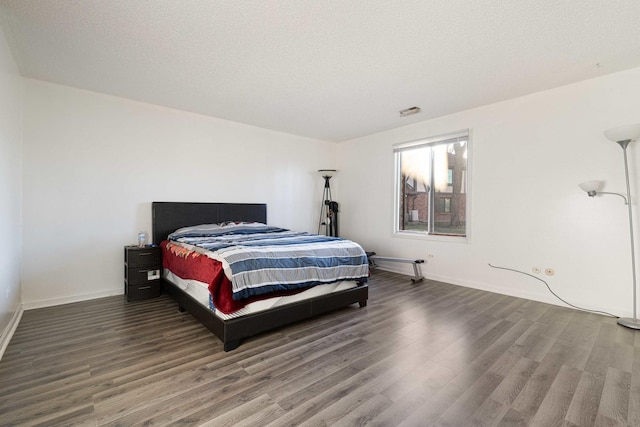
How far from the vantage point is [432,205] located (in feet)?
15.6

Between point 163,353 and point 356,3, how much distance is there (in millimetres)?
2918

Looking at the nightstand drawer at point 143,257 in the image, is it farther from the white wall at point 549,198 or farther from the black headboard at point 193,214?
the white wall at point 549,198

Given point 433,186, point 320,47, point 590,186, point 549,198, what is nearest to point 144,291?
point 320,47

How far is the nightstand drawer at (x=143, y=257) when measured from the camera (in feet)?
11.3

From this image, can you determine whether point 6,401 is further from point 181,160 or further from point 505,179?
point 505,179

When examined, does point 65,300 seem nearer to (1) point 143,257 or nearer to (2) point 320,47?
(1) point 143,257

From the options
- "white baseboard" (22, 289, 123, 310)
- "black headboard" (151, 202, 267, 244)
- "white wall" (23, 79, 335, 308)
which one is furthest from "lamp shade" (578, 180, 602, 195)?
"white baseboard" (22, 289, 123, 310)

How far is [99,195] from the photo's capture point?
3.55 m

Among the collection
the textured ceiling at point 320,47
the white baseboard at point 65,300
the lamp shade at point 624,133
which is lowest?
the white baseboard at point 65,300

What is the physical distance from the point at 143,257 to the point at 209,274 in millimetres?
1617

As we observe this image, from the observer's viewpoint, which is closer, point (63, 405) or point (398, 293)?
point (63, 405)

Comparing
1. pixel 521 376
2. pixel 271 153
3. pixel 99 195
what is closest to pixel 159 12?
pixel 99 195

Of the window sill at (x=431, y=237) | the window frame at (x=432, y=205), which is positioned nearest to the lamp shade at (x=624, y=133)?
the window frame at (x=432, y=205)

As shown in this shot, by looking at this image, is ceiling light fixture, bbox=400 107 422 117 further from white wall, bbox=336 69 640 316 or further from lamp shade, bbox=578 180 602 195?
lamp shade, bbox=578 180 602 195
